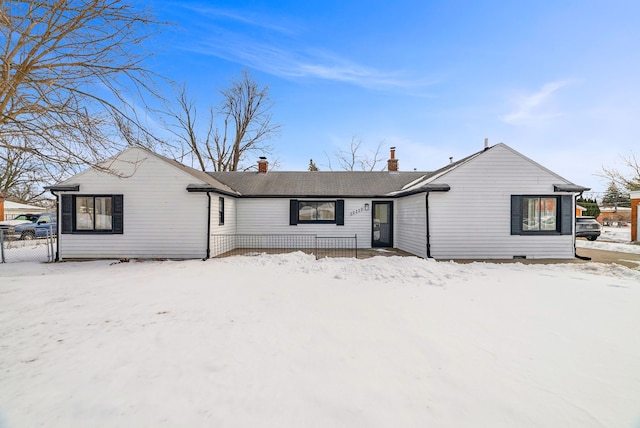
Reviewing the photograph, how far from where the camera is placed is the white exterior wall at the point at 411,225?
34.1 ft

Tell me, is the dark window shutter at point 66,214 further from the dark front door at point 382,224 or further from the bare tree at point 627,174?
the bare tree at point 627,174

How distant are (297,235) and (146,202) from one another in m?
6.34

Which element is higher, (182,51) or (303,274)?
(182,51)

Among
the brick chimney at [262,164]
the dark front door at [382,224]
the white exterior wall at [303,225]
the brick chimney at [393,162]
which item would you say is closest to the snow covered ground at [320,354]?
the white exterior wall at [303,225]

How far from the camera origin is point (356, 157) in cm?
2898

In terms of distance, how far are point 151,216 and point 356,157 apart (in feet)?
73.0

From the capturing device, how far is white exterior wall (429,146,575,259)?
33.2 ft

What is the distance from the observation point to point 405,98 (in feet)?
48.4

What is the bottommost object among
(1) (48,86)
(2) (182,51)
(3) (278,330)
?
(3) (278,330)

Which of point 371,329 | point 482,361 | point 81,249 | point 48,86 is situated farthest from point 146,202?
point 482,361

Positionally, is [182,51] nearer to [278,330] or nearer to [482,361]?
[278,330]

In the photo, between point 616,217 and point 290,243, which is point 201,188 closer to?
point 290,243

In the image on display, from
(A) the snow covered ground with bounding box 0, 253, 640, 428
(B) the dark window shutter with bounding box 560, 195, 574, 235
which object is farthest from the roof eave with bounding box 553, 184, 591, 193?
(A) the snow covered ground with bounding box 0, 253, 640, 428

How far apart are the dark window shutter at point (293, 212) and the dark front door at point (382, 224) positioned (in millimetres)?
3794
